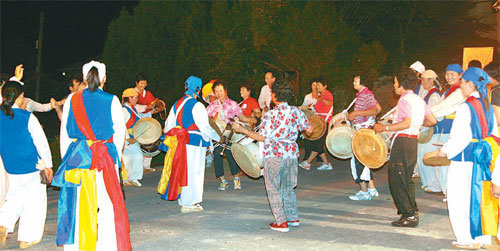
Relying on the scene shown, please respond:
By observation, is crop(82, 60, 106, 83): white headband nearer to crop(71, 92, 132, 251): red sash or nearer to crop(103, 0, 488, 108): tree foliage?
crop(71, 92, 132, 251): red sash

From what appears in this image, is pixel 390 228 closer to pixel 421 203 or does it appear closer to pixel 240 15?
pixel 421 203

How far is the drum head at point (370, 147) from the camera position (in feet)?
22.9

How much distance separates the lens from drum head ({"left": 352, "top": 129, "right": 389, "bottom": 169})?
698cm

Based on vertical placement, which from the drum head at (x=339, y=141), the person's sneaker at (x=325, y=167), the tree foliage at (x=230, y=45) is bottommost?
the person's sneaker at (x=325, y=167)

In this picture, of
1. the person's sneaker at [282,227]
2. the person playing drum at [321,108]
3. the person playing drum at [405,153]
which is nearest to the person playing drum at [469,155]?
the person playing drum at [405,153]

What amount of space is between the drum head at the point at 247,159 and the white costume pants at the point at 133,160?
10.3 ft

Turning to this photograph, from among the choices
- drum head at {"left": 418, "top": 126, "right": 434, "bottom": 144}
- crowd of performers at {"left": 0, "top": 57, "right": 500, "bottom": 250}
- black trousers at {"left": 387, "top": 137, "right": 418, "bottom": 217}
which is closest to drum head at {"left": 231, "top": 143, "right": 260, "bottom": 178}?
crowd of performers at {"left": 0, "top": 57, "right": 500, "bottom": 250}

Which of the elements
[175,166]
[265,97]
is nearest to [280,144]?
[175,166]

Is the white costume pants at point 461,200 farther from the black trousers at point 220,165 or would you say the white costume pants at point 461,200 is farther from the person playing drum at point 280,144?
the black trousers at point 220,165

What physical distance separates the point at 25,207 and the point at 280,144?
9.53ft

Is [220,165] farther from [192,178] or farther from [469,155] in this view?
[469,155]

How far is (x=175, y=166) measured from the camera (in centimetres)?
765

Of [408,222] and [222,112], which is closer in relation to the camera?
[408,222]

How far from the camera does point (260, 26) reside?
17516mm
